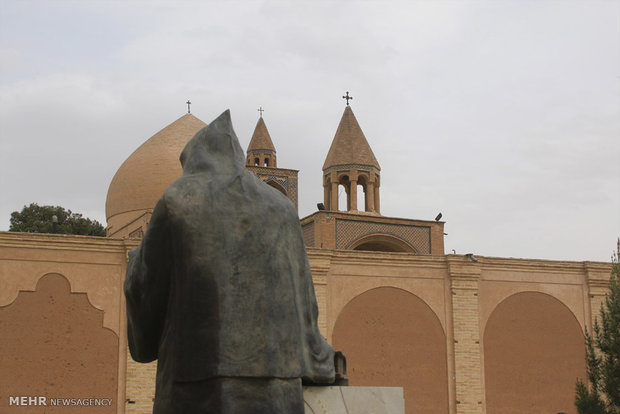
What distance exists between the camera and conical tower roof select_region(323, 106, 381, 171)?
26.8m

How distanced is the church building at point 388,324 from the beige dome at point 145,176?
28.6ft

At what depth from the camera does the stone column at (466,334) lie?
1728 centimetres

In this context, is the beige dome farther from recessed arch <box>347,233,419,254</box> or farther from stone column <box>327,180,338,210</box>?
recessed arch <box>347,233,419,254</box>

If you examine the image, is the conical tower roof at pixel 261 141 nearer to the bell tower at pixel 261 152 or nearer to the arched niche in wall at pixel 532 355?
the bell tower at pixel 261 152

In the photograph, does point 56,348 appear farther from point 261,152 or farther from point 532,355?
point 261,152

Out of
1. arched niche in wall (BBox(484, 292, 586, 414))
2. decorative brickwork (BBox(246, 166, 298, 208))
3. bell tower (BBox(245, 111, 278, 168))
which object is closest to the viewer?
arched niche in wall (BBox(484, 292, 586, 414))

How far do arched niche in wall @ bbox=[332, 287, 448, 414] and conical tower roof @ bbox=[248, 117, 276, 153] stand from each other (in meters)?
13.1

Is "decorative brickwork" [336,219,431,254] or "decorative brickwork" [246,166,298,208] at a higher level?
"decorative brickwork" [246,166,298,208]

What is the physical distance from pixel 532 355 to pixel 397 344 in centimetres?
298

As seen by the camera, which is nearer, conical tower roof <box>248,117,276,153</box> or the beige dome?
the beige dome

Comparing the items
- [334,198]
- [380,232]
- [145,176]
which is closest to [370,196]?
[334,198]

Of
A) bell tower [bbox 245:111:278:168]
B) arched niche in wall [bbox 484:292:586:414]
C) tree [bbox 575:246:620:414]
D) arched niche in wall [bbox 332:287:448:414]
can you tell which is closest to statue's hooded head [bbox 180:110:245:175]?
tree [bbox 575:246:620:414]

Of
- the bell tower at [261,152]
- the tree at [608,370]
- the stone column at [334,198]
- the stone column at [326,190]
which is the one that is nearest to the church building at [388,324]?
the tree at [608,370]

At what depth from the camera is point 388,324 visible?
17203mm
